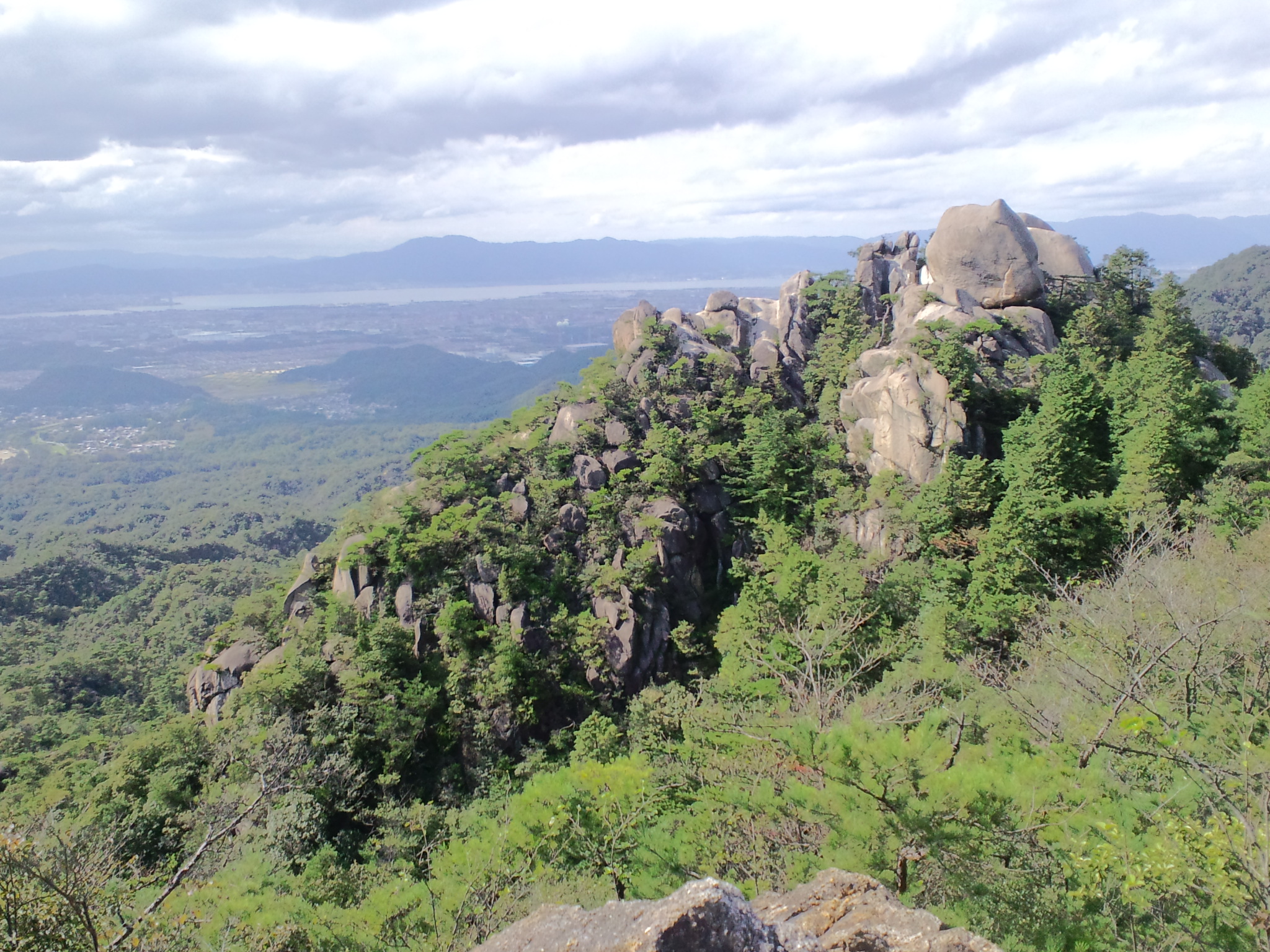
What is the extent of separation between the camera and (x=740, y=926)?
16.7 feet

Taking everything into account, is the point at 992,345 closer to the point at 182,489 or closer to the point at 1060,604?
the point at 1060,604

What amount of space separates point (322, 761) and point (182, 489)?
11466 cm

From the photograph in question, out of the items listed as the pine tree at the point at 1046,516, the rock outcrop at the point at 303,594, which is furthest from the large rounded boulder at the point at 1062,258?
the rock outcrop at the point at 303,594

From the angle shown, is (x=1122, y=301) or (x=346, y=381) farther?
(x=346, y=381)

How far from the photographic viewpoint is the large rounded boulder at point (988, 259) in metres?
32.6

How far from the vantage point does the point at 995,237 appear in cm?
3262

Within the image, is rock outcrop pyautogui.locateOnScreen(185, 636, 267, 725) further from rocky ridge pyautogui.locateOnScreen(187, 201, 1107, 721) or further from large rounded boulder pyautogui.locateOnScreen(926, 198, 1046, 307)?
→ large rounded boulder pyautogui.locateOnScreen(926, 198, 1046, 307)

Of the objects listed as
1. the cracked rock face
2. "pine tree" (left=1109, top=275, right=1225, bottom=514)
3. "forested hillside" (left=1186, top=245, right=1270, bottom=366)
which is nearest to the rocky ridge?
the cracked rock face

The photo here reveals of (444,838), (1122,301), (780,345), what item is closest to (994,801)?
(444,838)

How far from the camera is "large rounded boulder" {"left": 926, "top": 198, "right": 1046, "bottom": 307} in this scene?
1282 inches

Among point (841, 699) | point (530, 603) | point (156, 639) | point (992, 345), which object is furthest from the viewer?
point (156, 639)

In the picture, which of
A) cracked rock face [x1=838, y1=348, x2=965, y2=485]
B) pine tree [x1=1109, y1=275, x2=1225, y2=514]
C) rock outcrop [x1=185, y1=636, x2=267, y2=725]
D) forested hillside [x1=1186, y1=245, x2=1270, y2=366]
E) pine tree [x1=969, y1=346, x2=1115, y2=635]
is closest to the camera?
pine tree [x1=969, y1=346, x2=1115, y2=635]

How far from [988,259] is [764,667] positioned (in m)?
23.6

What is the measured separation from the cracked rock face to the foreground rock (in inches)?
841
